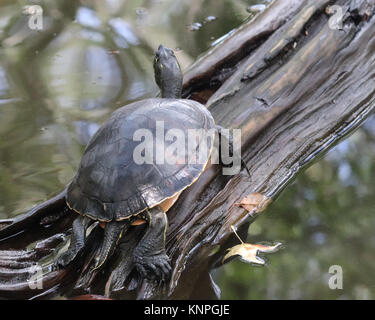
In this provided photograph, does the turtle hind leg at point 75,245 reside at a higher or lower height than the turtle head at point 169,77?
lower

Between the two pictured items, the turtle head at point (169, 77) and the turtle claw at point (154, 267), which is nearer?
the turtle claw at point (154, 267)

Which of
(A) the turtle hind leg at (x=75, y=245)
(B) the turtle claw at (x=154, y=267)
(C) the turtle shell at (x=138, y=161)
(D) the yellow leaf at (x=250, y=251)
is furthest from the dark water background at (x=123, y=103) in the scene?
(A) the turtle hind leg at (x=75, y=245)

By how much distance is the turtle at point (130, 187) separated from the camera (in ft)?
7.20

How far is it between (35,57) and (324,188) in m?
3.02

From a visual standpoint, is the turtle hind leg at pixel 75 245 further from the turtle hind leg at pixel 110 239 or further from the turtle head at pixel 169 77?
the turtle head at pixel 169 77

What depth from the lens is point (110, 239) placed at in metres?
2.22

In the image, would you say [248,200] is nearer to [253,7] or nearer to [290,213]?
[290,213]

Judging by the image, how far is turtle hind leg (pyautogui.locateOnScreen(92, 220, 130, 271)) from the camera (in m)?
2.18

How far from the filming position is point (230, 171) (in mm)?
2721

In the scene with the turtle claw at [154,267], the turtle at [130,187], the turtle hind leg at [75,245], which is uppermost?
the turtle at [130,187]

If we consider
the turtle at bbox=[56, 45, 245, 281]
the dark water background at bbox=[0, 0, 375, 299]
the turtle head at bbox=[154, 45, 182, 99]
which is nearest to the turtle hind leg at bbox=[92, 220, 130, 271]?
the turtle at bbox=[56, 45, 245, 281]

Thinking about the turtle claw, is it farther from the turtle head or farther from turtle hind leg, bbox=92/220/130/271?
the turtle head
